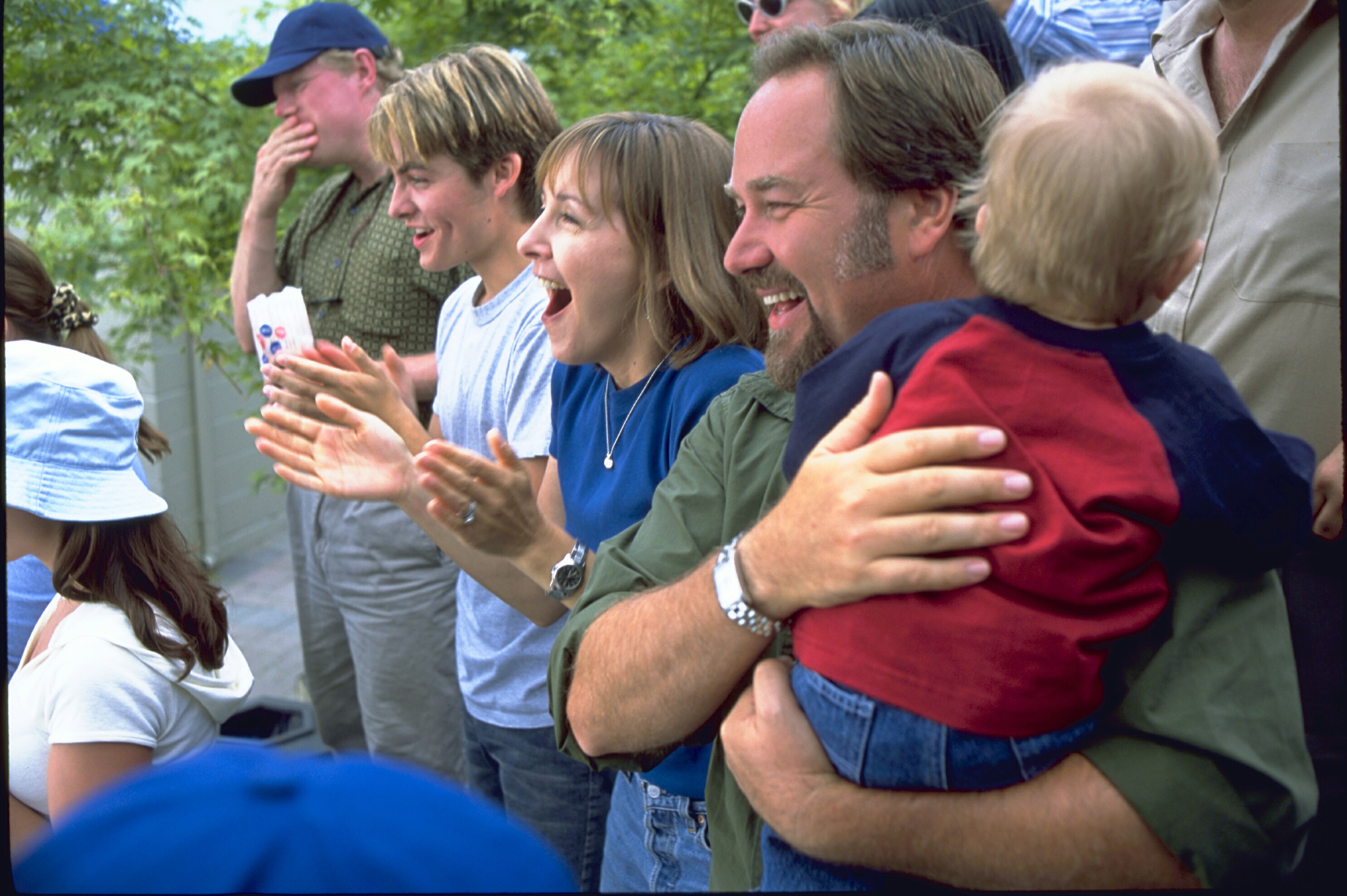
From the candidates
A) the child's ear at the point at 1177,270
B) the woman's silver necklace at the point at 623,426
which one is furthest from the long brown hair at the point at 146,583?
the child's ear at the point at 1177,270

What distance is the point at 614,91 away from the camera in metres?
4.18

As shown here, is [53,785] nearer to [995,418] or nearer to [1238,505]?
[995,418]

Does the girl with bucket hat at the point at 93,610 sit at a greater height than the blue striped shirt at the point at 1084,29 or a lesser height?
lesser

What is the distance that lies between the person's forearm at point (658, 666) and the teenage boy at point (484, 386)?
0.79m

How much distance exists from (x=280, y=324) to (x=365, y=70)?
1381 millimetres

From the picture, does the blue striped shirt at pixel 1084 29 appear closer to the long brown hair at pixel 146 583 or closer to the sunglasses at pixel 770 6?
the sunglasses at pixel 770 6

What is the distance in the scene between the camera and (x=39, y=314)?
2.72 metres

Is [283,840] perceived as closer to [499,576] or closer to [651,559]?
[651,559]

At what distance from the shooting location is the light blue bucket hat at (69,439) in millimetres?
2029

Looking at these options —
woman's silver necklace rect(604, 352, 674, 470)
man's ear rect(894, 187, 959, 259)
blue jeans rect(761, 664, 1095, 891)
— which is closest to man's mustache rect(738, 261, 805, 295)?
man's ear rect(894, 187, 959, 259)

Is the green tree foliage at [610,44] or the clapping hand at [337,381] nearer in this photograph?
the clapping hand at [337,381]

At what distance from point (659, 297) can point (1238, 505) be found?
119cm

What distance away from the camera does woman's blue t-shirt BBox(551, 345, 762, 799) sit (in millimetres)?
1745

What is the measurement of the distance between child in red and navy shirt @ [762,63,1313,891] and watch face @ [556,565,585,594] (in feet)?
2.53
